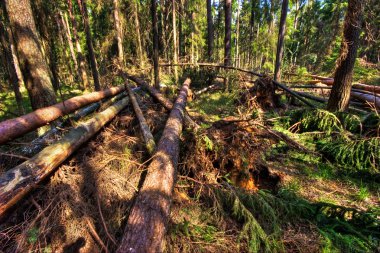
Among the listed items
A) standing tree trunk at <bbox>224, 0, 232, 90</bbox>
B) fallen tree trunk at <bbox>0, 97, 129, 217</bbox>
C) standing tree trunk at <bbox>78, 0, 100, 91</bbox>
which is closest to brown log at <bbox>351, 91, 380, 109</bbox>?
standing tree trunk at <bbox>224, 0, 232, 90</bbox>

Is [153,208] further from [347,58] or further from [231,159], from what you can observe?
[347,58]

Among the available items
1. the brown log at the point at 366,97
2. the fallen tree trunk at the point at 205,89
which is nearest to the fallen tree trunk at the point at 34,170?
the fallen tree trunk at the point at 205,89

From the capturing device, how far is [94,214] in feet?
8.45

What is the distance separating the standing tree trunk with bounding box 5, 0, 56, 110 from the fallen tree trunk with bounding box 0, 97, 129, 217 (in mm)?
2566

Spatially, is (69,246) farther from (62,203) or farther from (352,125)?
(352,125)

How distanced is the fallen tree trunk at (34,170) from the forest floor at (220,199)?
0.70 feet

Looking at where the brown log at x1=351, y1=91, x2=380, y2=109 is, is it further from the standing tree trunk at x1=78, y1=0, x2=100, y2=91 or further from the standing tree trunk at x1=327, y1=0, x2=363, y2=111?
the standing tree trunk at x1=78, y1=0, x2=100, y2=91

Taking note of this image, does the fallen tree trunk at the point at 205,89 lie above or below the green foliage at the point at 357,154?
above

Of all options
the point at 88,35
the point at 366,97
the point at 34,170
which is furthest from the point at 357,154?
the point at 88,35

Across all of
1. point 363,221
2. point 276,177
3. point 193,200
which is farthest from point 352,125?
point 193,200

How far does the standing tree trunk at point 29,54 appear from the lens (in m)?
4.86

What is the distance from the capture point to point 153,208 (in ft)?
7.11

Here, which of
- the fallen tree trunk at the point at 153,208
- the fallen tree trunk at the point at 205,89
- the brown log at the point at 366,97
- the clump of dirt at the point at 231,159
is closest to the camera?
the fallen tree trunk at the point at 153,208

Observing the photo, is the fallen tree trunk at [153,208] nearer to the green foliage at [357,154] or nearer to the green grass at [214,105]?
the green foliage at [357,154]
